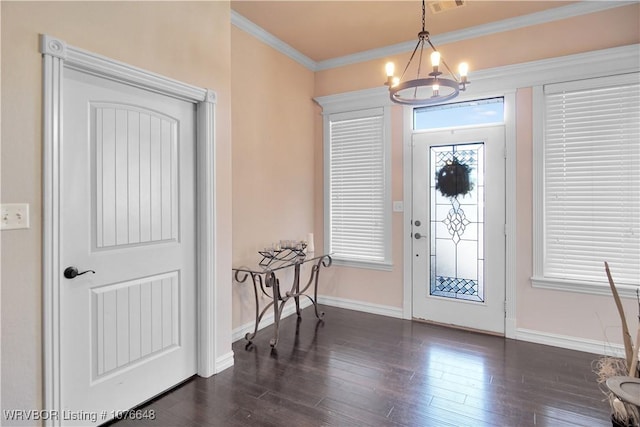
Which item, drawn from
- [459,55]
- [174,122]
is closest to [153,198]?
[174,122]

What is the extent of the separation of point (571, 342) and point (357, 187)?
260 centimetres

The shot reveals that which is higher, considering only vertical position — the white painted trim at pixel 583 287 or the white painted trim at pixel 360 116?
the white painted trim at pixel 360 116

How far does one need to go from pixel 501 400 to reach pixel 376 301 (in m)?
1.93

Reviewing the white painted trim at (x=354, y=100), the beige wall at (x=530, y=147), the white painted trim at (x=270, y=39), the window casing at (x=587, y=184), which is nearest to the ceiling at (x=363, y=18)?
the white painted trim at (x=270, y=39)

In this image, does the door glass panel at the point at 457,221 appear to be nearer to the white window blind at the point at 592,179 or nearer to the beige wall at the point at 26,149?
the white window blind at the point at 592,179

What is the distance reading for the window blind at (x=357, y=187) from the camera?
165 inches

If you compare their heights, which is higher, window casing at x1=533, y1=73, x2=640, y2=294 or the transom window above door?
the transom window above door

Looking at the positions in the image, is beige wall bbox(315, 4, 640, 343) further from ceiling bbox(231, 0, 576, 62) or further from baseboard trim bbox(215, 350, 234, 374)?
baseboard trim bbox(215, 350, 234, 374)

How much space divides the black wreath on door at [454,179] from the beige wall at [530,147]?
0.45 m

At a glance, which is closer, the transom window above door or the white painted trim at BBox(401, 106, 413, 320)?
the transom window above door

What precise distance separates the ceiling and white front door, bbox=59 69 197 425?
1421mm

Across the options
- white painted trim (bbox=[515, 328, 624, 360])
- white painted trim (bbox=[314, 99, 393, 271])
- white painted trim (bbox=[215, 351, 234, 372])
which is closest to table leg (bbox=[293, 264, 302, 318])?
white painted trim (bbox=[314, 99, 393, 271])

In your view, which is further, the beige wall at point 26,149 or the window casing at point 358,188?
the window casing at point 358,188

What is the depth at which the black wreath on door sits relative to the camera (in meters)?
3.68
